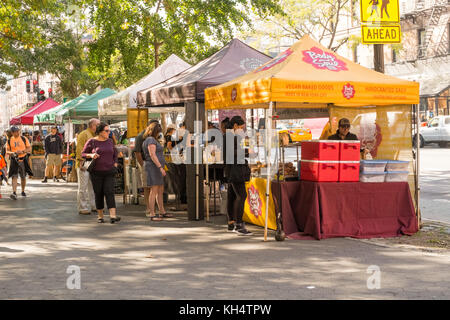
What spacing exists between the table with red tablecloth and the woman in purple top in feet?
10.9

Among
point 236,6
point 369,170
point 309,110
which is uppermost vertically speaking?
point 236,6

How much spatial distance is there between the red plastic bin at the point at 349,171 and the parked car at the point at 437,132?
24005mm

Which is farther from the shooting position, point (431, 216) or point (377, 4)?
point (431, 216)

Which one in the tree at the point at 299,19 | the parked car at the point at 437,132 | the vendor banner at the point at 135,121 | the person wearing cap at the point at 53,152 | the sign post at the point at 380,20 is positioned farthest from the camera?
the tree at the point at 299,19

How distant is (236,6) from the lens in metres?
21.7

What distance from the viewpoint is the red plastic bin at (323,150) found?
28.9 ft

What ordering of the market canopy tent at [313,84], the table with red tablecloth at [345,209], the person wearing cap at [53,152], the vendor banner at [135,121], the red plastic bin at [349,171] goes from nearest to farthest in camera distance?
the market canopy tent at [313,84] → the table with red tablecloth at [345,209] → the red plastic bin at [349,171] → the vendor banner at [135,121] → the person wearing cap at [53,152]

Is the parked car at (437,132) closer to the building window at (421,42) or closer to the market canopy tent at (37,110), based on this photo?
the building window at (421,42)

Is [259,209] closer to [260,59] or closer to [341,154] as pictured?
[341,154]

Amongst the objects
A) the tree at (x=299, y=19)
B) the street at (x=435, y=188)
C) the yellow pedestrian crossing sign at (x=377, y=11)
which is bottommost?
the street at (x=435, y=188)

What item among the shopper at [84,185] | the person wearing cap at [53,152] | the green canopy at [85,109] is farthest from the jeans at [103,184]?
the person wearing cap at [53,152]

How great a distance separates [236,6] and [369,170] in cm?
1398

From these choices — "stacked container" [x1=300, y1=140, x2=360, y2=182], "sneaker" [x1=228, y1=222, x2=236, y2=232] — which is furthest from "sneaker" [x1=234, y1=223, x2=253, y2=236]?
"stacked container" [x1=300, y1=140, x2=360, y2=182]
